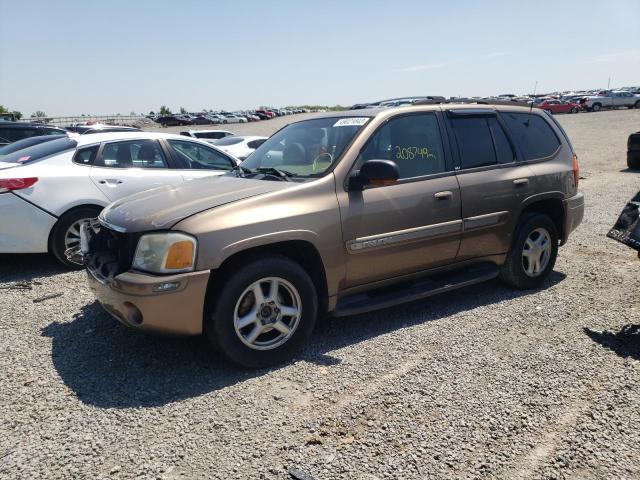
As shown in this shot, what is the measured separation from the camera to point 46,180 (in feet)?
19.1

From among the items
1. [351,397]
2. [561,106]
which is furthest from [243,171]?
[561,106]

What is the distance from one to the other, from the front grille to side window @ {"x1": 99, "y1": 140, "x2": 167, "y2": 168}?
2585 mm

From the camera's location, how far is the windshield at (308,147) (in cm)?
423

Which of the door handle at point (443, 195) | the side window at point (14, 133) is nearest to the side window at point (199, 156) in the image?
the door handle at point (443, 195)

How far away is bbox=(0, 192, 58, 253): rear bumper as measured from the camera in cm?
555

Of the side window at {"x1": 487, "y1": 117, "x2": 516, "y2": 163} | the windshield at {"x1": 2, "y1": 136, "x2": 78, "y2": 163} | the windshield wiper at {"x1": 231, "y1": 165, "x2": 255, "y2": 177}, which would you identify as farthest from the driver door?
the windshield at {"x1": 2, "y1": 136, "x2": 78, "y2": 163}

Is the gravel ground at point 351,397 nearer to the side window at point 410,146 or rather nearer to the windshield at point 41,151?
the side window at point 410,146

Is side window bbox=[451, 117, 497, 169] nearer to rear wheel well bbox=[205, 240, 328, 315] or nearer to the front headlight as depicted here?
rear wheel well bbox=[205, 240, 328, 315]

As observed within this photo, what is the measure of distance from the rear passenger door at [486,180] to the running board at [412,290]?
18cm

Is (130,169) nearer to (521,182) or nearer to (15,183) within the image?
(15,183)

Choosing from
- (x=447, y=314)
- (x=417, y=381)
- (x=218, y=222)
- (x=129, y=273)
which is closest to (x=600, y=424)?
(x=417, y=381)

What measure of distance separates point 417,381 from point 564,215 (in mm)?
2953

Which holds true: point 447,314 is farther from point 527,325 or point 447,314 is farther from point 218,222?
point 218,222

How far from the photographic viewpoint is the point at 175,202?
12.5 ft
